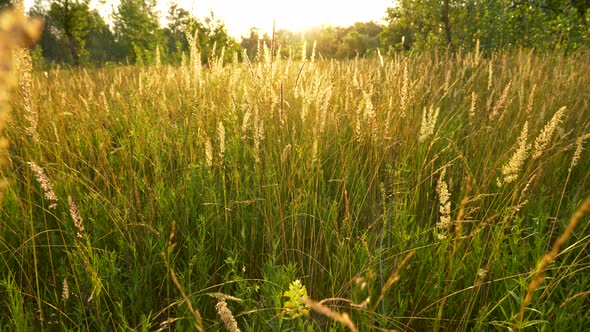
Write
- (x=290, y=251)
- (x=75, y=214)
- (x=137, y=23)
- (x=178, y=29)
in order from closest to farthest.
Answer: (x=75, y=214) < (x=290, y=251) < (x=178, y=29) < (x=137, y=23)

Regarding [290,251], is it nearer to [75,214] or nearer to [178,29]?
[75,214]

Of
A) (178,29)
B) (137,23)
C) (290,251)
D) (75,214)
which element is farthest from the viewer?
(137,23)

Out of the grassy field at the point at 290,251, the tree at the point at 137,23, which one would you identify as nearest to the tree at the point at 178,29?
the grassy field at the point at 290,251

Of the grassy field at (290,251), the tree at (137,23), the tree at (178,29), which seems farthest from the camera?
Answer: the tree at (137,23)

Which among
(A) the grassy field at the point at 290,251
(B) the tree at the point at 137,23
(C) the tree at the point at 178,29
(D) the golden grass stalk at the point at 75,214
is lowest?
(A) the grassy field at the point at 290,251

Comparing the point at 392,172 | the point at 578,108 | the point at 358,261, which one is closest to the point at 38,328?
the point at 358,261

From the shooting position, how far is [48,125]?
2.54m

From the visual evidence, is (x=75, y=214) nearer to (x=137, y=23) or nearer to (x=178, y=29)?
(x=178, y=29)

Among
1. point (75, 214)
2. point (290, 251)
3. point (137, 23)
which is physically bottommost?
point (290, 251)

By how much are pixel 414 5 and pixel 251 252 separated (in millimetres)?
9655

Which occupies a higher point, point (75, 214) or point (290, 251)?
point (75, 214)

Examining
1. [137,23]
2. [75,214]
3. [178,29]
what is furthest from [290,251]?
[137,23]

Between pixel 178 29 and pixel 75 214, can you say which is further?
pixel 178 29

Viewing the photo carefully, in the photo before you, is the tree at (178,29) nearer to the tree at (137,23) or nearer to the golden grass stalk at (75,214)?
the golden grass stalk at (75,214)
